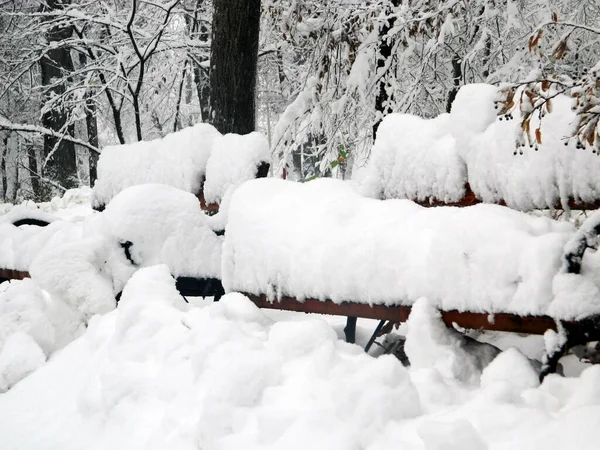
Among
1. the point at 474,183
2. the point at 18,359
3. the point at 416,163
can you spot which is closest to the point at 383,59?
the point at 416,163

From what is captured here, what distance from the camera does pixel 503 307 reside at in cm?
→ 187

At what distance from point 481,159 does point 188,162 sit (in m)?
2.60

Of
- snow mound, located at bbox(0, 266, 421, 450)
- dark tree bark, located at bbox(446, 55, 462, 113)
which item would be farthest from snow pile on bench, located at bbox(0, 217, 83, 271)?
dark tree bark, located at bbox(446, 55, 462, 113)

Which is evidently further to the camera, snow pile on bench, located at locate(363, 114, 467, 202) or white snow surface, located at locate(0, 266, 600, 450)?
snow pile on bench, located at locate(363, 114, 467, 202)

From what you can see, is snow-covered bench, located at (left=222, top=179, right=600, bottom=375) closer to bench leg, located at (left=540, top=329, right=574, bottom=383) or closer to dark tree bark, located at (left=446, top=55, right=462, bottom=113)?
bench leg, located at (left=540, top=329, right=574, bottom=383)

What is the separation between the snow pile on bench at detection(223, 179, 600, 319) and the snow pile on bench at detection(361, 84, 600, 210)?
0.33 metres

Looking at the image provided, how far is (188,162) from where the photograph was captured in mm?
4508

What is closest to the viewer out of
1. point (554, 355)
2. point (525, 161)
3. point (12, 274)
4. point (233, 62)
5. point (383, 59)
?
point (554, 355)

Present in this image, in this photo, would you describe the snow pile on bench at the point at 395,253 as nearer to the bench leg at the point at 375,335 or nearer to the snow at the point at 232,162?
the bench leg at the point at 375,335

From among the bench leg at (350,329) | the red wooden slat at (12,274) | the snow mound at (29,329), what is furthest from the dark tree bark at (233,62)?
the bench leg at (350,329)

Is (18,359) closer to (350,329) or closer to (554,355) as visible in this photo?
(350,329)

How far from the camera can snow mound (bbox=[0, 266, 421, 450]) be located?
1.67m

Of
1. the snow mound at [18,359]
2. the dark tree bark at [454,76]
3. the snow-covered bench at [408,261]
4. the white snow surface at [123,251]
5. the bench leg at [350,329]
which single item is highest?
the dark tree bark at [454,76]

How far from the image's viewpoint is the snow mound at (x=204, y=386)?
1666mm
